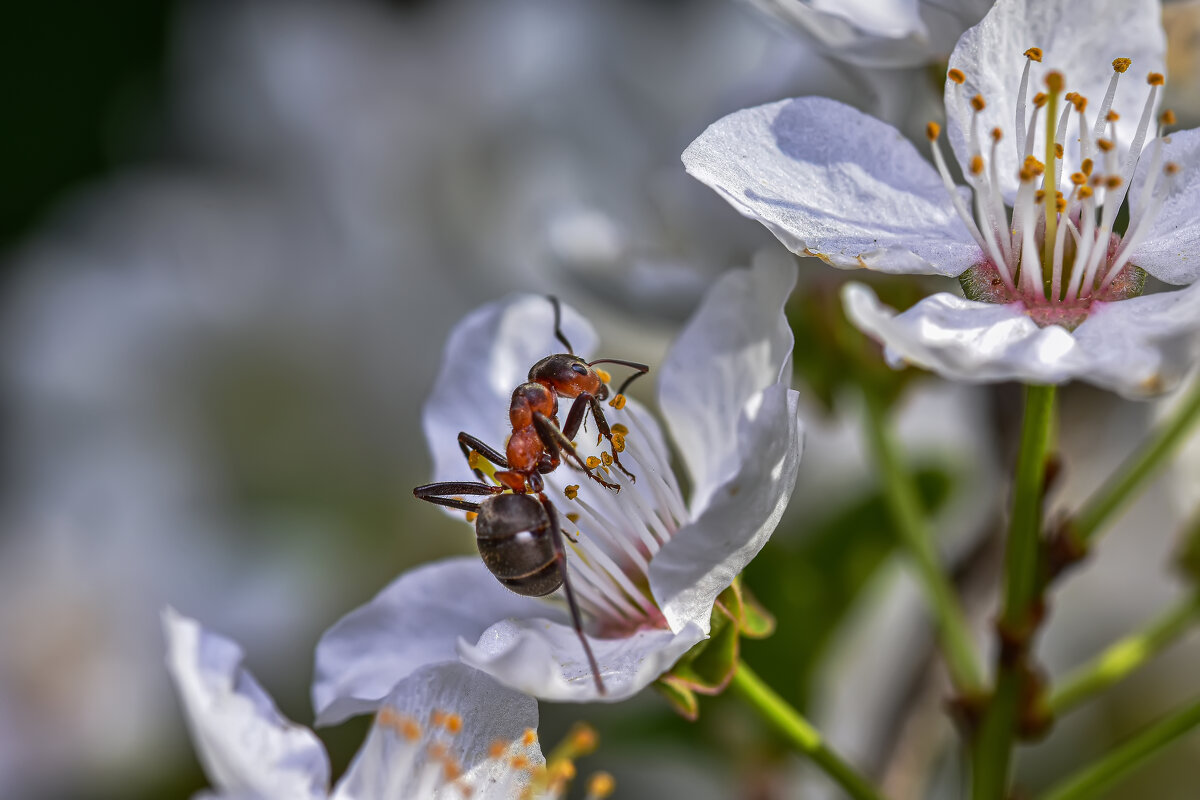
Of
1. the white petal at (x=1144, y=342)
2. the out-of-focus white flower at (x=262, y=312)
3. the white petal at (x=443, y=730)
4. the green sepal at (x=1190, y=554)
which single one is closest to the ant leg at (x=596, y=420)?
the white petal at (x=443, y=730)

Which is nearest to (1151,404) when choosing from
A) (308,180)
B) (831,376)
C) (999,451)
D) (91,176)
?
(999,451)

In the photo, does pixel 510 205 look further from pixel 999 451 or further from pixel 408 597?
pixel 408 597

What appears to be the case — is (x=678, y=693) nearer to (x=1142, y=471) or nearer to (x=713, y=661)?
(x=713, y=661)

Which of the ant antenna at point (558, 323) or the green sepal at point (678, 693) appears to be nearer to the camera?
the green sepal at point (678, 693)

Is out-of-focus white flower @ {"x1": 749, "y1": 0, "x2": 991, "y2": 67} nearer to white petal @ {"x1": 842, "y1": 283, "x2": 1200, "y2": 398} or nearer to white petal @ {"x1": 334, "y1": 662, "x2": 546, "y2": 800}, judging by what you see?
white petal @ {"x1": 842, "y1": 283, "x2": 1200, "y2": 398}

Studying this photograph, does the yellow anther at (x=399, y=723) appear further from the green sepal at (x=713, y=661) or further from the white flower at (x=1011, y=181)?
the white flower at (x=1011, y=181)

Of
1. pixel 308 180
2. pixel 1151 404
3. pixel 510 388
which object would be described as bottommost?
pixel 1151 404
